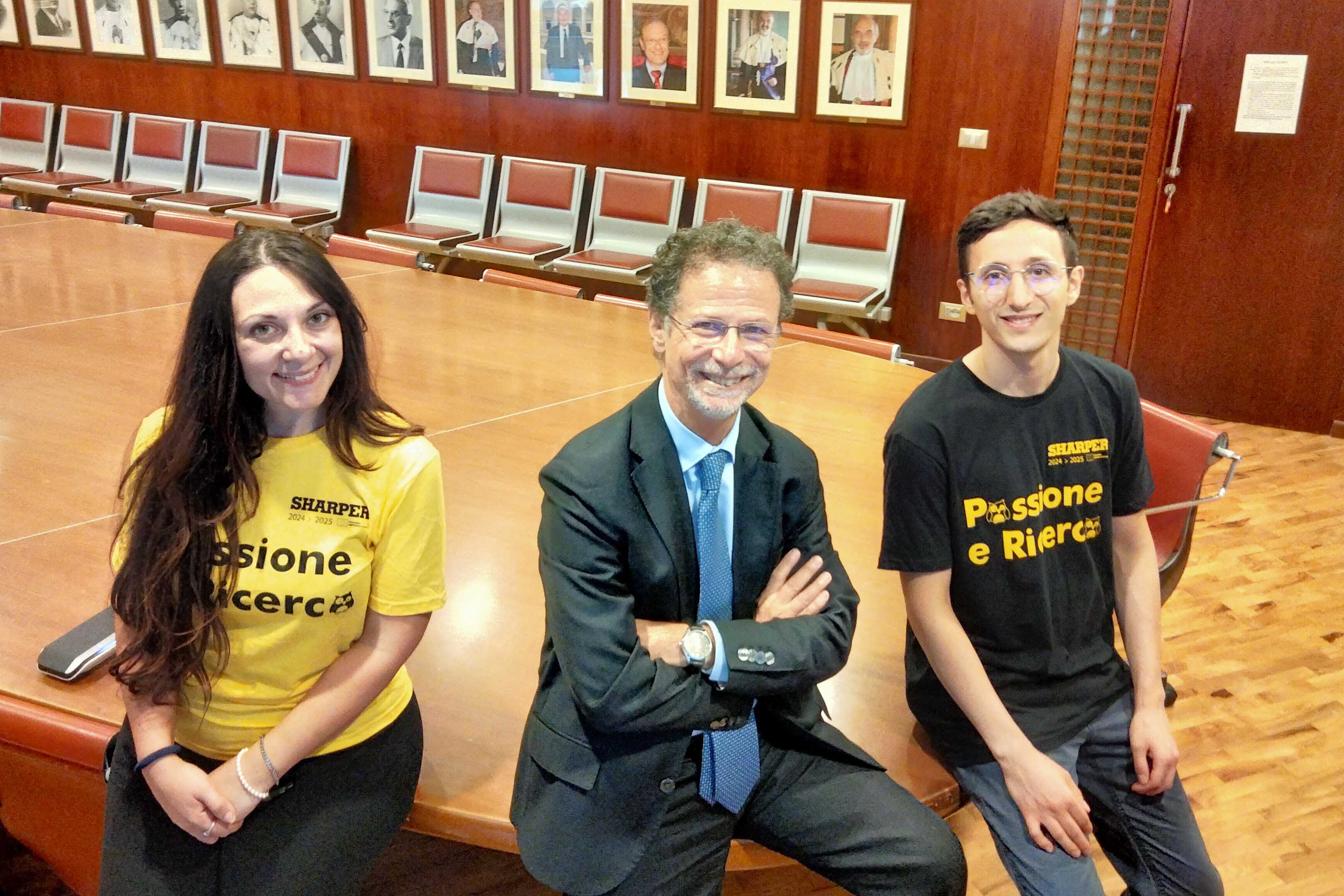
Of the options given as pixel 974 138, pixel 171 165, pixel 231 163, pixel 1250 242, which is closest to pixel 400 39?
pixel 231 163

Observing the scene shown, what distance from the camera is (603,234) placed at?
6.83m

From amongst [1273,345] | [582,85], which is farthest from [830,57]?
[1273,345]

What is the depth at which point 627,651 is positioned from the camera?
166cm

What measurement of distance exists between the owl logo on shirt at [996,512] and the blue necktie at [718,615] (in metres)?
0.48

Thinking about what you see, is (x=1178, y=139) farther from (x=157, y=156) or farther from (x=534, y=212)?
(x=157, y=156)

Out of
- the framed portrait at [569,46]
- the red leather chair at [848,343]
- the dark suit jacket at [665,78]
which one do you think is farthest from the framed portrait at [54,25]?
the red leather chair at [848,343]

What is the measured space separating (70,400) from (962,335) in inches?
177

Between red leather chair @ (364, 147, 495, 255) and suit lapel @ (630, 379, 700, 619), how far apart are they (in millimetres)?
5405

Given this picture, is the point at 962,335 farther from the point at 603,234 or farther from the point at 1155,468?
the point at 1155,468

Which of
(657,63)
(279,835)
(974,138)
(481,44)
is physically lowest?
(279,835)

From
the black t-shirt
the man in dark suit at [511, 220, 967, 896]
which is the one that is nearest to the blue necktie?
the man in dark suit at [511, 220, 967, 896]

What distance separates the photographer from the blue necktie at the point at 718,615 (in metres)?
1.75

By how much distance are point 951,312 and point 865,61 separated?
1443 millimetres

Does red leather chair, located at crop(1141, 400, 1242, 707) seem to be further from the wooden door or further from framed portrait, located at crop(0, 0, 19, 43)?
framed portrait, located at crop(0, 0, 19, 43)
